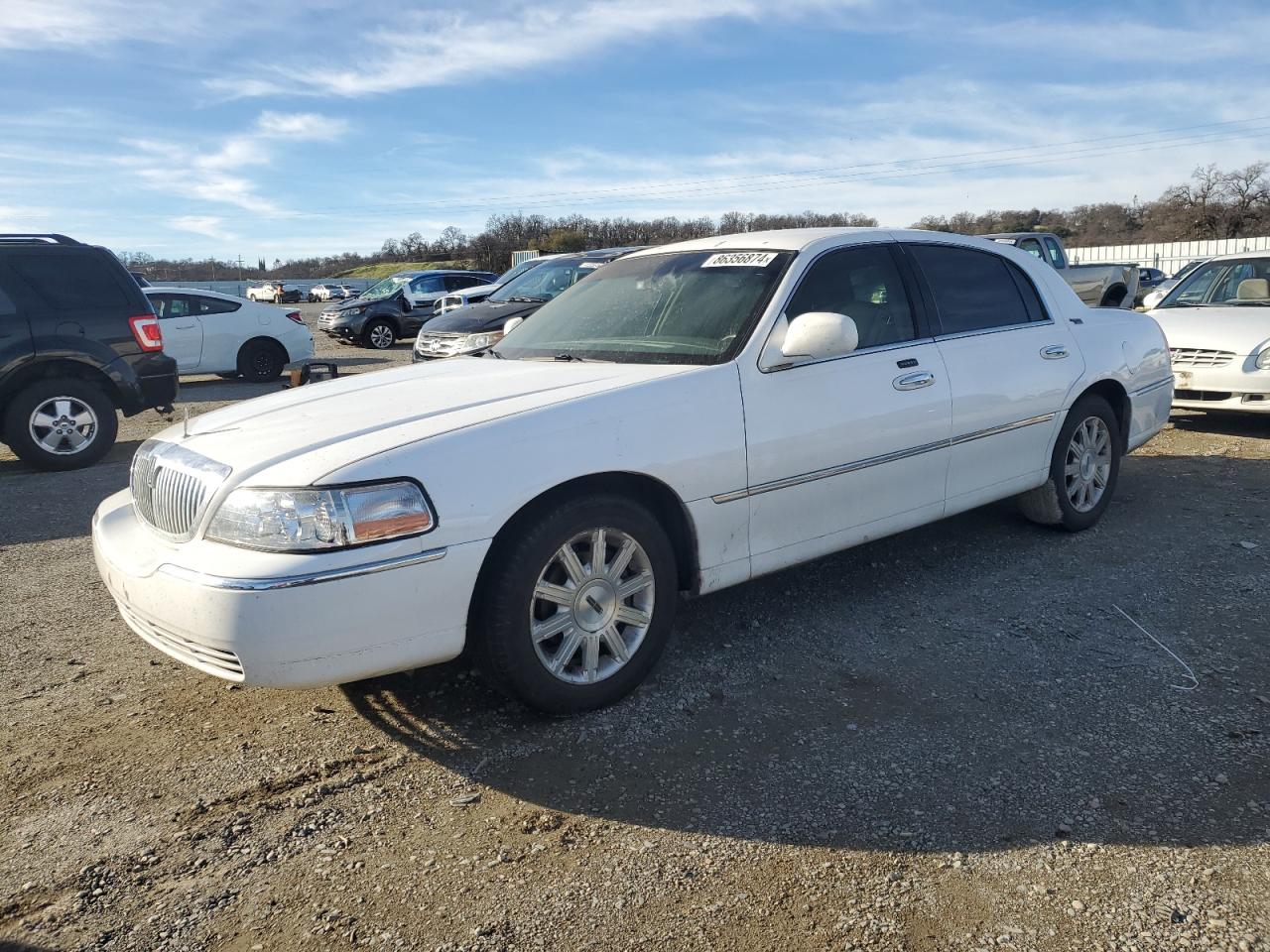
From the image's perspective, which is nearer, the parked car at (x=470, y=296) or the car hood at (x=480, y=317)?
the car hood at (x=480, y=317)

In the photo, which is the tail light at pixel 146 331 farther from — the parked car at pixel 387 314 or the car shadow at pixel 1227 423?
the parked car at pixel 387 314

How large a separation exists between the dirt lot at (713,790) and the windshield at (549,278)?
9004 millimetres

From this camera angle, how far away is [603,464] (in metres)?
3.41

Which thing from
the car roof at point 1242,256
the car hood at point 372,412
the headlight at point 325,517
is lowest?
the headlight at point 325,517

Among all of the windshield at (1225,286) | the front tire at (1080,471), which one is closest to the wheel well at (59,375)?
the front tire at (1080,471)

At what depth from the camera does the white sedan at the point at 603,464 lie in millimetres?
3014

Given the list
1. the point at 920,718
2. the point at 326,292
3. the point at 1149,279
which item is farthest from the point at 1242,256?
the point at 326,292

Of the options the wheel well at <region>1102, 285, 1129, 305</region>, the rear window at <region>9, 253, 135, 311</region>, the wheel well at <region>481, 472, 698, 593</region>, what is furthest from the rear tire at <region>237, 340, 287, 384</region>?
the wheel well at <region>1102, 285, 1129, 305</region>

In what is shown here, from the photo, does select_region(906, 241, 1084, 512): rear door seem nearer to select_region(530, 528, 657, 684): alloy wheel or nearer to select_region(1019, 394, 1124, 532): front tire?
select_region(1019, 394, 1124, 532): front tire

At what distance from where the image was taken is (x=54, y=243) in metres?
8.38

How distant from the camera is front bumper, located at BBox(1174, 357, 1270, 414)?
27.0ft

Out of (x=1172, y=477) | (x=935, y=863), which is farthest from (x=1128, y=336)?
(x=935, y=863)

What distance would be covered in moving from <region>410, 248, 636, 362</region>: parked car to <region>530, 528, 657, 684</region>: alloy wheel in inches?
272

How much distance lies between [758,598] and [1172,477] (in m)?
4.02
